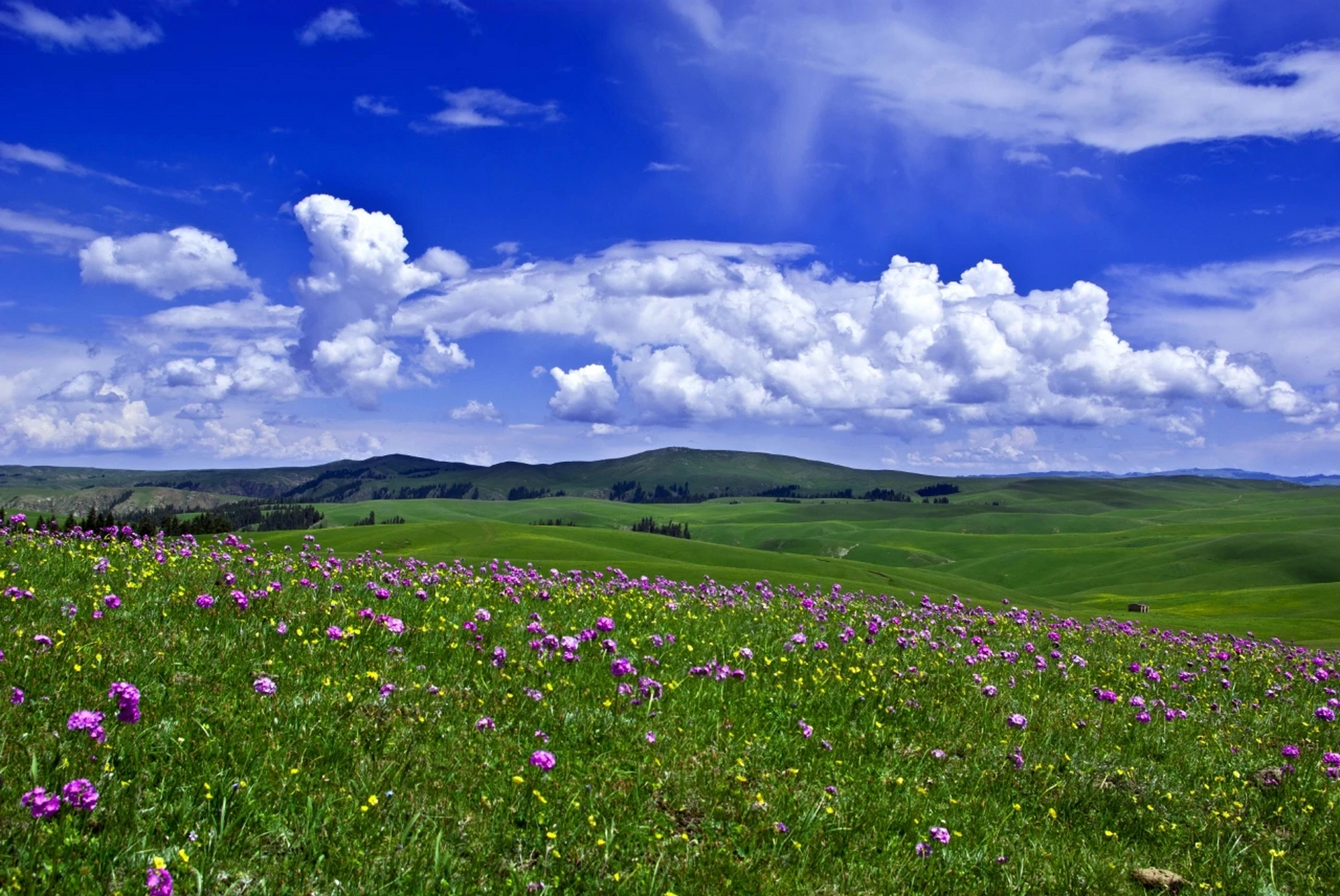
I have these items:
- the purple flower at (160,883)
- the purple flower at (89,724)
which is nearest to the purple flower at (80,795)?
the purple flower at (89,724)

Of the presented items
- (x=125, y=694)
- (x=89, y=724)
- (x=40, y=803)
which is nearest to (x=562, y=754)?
(x=125, y=694)

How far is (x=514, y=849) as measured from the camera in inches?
236

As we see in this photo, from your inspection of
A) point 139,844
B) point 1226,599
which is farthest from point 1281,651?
point 1226,599

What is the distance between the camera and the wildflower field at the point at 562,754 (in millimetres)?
5539

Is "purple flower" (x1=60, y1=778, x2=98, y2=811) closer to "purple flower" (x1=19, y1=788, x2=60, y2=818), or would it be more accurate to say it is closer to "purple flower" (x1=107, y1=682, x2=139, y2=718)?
"purple flower" (x1=19, y1=788, x2=60, y2=818)

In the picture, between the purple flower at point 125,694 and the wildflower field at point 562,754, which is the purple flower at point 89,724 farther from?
the purple flower at point 125,694

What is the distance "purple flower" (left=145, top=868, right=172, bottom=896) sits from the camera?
14.1 ft

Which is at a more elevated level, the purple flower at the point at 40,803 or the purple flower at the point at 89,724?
the purple flower at the point at 89,724

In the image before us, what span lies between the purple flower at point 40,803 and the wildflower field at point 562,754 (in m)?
0.02

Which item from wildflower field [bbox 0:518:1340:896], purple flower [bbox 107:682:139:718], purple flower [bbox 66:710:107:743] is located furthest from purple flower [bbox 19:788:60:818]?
purple flower [bbox 107:682:139:718]

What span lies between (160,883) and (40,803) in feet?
3.27

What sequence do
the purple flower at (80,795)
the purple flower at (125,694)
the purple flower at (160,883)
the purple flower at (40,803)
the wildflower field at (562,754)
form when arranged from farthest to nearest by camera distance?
1. the purple flower at (125,694)
2. the wildflower field at (562,754)
3. the purple flower at (80,795)
4. the purple flower at (40,803)
5. the purple flower at (160,883)

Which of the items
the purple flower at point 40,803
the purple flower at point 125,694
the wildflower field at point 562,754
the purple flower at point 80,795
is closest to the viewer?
the purple flower at point 40,803

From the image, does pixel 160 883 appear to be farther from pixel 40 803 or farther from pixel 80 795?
pixel 80 795
